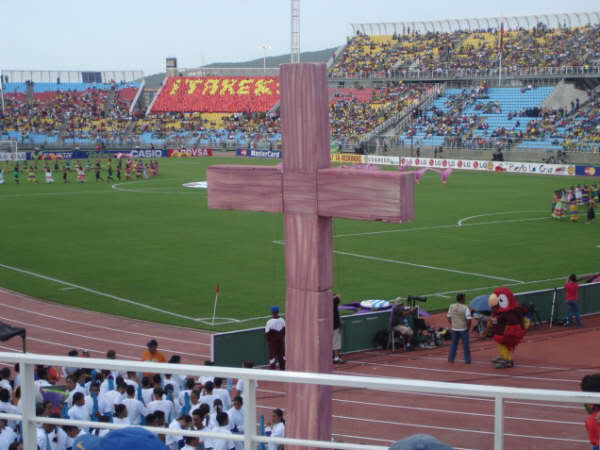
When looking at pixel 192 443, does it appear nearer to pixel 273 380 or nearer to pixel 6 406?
pixel 6 406

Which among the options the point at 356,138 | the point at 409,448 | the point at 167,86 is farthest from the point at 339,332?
the point at 167,86

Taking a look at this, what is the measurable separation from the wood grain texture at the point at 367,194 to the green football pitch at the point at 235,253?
48.8ft

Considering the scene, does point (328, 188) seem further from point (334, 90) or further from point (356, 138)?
point (334, 90)

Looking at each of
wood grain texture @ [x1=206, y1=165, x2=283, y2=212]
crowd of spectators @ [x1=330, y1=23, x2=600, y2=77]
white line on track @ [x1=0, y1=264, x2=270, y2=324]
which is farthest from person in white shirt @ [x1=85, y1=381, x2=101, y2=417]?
crowd of spectators @ [x1=330, y1=23, x2=600, y2=77]

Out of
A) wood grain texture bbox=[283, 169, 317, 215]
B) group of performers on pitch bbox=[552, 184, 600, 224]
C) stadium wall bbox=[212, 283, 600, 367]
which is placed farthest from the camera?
group of performers on pitch bbox=[552, 184, 600, 224]

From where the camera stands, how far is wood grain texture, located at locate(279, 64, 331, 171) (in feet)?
15.6

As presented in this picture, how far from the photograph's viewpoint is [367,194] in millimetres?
4820

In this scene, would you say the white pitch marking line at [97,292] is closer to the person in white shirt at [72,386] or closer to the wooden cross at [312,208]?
the person in white shirt at [72,386]

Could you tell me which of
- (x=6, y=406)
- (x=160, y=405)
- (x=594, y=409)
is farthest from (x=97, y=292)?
(x=594, y=409)

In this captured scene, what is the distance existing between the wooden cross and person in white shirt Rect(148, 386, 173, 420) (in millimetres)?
5753

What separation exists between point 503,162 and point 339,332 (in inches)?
1936

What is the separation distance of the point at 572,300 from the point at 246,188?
15943 millimetres

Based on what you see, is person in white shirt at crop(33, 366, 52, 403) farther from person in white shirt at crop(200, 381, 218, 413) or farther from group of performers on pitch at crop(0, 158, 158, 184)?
group of performers on pitch at crop(0, 158, 158, 184)

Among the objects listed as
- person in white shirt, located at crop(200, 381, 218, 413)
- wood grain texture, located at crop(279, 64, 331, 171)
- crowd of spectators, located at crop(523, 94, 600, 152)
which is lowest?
person in white shirt, located at crop(200, 381, 218, 413)
